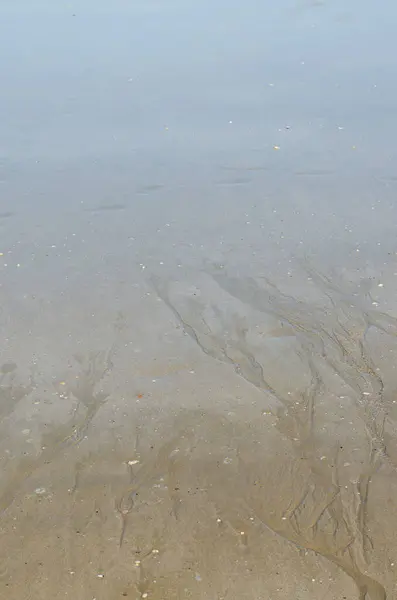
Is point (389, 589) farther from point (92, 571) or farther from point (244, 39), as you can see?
point (244, 39)

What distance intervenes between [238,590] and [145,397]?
171 cm

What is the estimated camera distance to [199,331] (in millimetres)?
6055

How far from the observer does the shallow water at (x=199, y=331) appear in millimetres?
4227

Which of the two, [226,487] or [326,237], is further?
[326,237]

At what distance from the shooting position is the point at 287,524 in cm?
435

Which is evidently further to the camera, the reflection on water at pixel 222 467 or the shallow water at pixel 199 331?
the shallow water at pixel 199 331

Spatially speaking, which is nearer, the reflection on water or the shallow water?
the reflection on water

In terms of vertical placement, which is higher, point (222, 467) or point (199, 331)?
point (222, 467)

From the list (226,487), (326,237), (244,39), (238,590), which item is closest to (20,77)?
(244,39)

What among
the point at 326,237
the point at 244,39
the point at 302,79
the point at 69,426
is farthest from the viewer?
the point at 244,39

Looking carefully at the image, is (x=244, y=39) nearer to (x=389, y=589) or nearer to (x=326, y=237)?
(x=326, y=237)

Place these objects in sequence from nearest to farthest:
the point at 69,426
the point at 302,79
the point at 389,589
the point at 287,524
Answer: the point at 389,589, the point at 287,524, the point at 69,426, the point at 302,79

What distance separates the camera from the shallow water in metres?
4.23

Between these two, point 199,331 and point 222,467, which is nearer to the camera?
point 222,467
